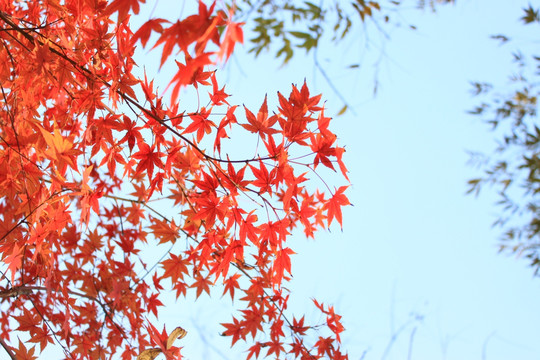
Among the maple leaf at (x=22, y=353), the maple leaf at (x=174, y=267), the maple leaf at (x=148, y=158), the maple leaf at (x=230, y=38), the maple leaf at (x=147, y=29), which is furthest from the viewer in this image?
the maple leaf at (x=174, y=267)

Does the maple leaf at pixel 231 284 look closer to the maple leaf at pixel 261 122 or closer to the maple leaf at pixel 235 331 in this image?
the maple leaf at pixel 235 331

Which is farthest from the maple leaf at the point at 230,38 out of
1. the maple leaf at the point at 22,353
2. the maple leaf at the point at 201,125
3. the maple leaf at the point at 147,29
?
the maple leaf at the point at 22,353

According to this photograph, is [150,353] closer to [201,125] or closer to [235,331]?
[235,331]

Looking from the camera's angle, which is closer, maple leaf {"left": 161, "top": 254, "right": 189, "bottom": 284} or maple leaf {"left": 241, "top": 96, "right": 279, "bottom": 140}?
maple leaf {"left": 241, "top": 96, "right": 279, "bottom": 140}

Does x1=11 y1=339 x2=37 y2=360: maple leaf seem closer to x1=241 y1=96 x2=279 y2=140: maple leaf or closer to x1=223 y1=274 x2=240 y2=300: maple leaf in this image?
x1=223 y1=274 x2=240 y2=300: maple leaf

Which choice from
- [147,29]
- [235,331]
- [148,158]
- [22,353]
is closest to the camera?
[147,29]

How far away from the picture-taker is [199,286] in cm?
171

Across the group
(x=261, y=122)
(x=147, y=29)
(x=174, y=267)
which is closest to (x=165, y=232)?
(x=174, y=267)

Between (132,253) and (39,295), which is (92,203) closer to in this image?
(132,253)

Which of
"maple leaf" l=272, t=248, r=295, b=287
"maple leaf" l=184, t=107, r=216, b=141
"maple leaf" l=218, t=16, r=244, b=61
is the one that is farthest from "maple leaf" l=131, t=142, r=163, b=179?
"maple leaf" l=218, t=16, r=244, b=61

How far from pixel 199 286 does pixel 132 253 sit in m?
0.42

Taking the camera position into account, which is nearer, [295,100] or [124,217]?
[295,100]

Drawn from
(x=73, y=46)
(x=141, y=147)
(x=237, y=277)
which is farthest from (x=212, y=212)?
(x=73, y=46)

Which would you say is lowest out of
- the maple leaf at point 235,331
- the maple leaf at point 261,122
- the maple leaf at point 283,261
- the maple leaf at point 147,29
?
the maple leaf at point 235,331
